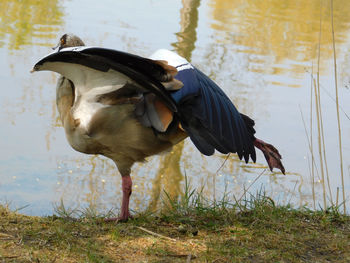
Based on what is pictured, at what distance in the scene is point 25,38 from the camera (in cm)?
1002

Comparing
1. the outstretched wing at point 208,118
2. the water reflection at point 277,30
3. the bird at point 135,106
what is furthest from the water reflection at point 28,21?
the outstretched wing at point 208,118

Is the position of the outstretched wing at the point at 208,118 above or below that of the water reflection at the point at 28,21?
below

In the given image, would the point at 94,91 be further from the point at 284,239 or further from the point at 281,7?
the point at 281,7

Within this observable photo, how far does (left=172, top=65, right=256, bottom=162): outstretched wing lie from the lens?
3305 mm

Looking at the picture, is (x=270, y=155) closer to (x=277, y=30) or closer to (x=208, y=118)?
(x=208, y=118)

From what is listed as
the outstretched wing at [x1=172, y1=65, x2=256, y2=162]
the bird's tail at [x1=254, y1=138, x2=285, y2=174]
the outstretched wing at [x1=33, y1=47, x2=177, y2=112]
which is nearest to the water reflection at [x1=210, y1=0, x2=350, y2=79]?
the bird's tail at [x1=254, y1=138, x2=285, y2=174]

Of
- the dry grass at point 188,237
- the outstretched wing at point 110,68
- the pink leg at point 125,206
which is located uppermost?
the outstretched wing at point 110,68

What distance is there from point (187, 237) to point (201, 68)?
243 inches

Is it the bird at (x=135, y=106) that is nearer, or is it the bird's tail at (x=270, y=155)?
the bird at (x=135, y=106)

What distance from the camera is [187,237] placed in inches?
135

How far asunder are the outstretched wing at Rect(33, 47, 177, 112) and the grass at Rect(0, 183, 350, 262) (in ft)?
2.60

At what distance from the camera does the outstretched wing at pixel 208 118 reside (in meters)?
3.30

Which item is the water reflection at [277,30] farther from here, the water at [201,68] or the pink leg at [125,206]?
the pink leg at [125,206]

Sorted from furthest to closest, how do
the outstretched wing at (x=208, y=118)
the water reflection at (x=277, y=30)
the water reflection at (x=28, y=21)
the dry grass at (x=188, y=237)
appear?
the water reflection at (x=277, y=30) < the water reflection at (x=28, y=21) < the outstretched wing at (x=208, y=118) < the dry grass at (x=188, y=237)
